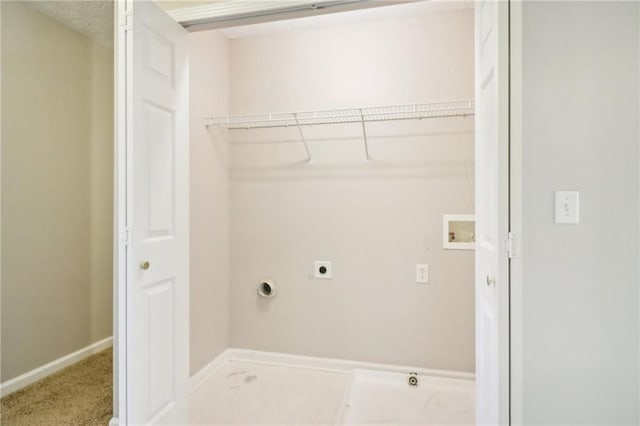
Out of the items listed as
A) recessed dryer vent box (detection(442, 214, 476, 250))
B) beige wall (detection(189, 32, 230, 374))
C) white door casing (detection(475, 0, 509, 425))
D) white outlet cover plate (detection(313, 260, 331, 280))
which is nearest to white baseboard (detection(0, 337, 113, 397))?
beige wall (detection(189, 32, 230, 374))

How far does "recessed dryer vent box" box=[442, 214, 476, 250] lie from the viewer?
2.26m

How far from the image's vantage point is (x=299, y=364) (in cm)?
255

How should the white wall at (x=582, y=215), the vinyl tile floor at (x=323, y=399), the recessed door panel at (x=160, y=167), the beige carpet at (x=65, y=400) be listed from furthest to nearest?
the vinyl tile floor at (x=323, y=399) → the beige carpet at (x=65, y=400) → the recessed door panel at (x=160, y=167) → the white wall at (x=582, y=215)

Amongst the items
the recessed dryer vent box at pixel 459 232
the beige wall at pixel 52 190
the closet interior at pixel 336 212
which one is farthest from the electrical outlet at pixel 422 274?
the beige wall at pixel 52 190

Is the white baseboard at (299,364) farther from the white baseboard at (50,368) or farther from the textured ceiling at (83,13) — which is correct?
the textured ceiling at (83,13)

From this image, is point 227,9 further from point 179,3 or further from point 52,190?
point 52,190

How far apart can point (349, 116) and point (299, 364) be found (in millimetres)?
1765

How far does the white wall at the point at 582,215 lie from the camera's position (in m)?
1.10

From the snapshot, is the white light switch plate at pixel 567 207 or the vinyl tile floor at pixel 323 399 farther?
the vinyl tile floor at pixel 323 399

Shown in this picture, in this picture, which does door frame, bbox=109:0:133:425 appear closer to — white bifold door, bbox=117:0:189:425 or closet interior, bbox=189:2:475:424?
white bifold door, bbox=117:0:189:425

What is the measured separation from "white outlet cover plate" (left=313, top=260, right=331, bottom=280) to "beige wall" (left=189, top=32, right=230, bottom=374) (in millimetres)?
669

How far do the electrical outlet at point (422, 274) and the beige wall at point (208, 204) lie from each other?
138cm

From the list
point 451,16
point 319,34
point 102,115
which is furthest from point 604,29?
point 102,115

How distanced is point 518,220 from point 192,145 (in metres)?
1.89
